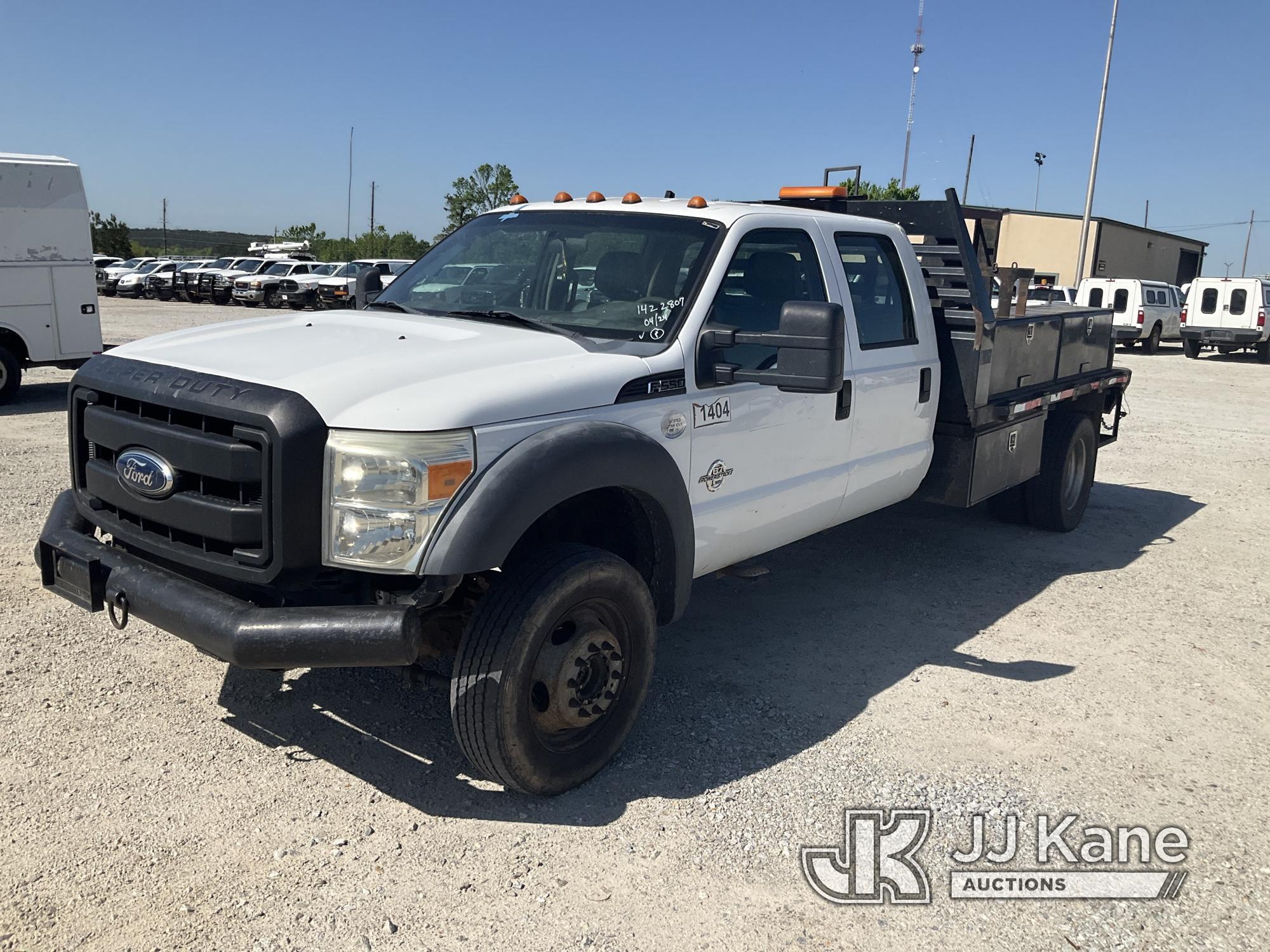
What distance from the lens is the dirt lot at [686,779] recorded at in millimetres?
→ 2959

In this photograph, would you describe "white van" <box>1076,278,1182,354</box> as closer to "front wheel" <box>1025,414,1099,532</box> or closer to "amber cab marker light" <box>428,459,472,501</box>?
"front wheel" <box>1025,414,1099,532</box>

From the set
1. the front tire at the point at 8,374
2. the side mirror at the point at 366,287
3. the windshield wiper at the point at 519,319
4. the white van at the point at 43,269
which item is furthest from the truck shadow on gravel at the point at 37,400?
the windshield wiper at the point at 519,319

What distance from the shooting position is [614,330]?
12.9 feet

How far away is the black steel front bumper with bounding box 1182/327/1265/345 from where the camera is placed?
83.6 ft

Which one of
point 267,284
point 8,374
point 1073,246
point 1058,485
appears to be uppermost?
point 1073,246

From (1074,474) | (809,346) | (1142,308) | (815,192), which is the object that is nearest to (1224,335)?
(1142,308)

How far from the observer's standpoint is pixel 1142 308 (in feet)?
87.6

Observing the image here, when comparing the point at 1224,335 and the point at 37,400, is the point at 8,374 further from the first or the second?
the point at 1224,335

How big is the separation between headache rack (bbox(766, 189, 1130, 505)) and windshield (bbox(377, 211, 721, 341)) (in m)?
1.85

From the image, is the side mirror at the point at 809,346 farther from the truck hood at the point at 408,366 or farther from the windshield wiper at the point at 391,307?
the windshield wiper at the point at 391,307

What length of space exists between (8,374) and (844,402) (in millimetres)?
10204

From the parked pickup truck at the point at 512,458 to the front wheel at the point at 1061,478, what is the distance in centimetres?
265

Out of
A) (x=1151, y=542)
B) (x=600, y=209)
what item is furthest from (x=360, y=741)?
(x=1151, y=542)

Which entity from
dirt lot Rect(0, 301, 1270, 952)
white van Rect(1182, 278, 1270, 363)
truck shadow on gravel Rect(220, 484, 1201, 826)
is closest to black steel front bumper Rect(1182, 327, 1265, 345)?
white van Rect(1182, 278, 1270, 363)
